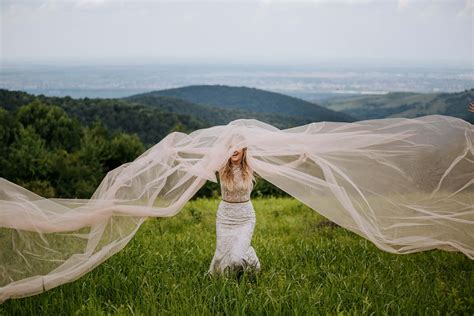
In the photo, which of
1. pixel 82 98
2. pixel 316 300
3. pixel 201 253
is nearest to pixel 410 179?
pixel 316 300

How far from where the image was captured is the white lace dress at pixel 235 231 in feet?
21.0

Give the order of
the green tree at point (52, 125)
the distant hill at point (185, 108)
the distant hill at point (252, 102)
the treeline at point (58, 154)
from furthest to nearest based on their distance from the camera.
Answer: the distant hill at point (185, 108), the distant hill at point (252, 102), the green tree at point (52, 125), the treeline at point (58, 154)

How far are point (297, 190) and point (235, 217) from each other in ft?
2.74

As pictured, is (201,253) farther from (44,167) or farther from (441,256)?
(44,167)

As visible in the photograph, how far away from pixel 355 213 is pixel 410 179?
3.19 feet

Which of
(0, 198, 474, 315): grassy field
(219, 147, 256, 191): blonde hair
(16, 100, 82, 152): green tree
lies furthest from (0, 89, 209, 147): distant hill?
(219, 147, 256, 191): blonde hair

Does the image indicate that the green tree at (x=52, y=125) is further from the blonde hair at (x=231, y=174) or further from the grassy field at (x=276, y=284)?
the blonde hair at (x=231, y=174)

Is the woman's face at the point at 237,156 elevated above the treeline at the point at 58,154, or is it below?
above

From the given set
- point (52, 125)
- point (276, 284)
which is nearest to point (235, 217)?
point (276, 284)

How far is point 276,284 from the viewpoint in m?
6.32

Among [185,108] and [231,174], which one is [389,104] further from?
[231,174]

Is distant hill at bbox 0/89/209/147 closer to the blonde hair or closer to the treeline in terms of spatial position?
the treeline

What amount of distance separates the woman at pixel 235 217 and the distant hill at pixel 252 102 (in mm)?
60922

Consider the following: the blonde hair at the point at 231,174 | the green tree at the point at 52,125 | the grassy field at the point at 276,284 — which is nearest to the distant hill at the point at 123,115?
the green tree at the point at 52,125
